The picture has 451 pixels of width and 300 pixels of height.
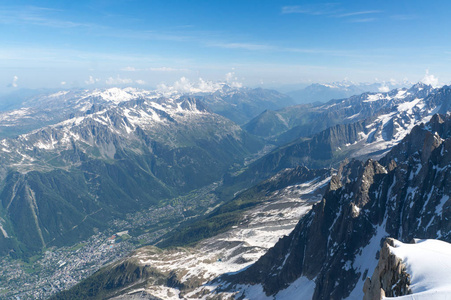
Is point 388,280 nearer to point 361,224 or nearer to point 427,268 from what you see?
point 427,268

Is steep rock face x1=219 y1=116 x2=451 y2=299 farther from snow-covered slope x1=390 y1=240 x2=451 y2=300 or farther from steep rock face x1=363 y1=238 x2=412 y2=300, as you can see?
steep rock face x1=363 y1=238 x2=412 y2=300

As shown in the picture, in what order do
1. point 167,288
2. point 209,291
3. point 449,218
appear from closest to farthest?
point 449,218
point 209,291
point 167,288

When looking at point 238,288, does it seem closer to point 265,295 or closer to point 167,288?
point 265,295

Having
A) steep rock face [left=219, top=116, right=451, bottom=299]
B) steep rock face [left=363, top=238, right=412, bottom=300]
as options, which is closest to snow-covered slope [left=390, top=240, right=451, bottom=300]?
steep rock face [left=363, top=238, right=412, bottom=300]

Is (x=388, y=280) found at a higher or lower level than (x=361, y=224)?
higher

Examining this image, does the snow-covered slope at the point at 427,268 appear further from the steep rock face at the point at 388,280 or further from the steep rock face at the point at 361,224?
the steep rock face at the point at 361,224

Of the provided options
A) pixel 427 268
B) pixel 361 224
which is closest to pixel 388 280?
pixel 427 268

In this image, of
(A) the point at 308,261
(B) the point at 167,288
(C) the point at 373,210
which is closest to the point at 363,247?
(C) the point at 373,210

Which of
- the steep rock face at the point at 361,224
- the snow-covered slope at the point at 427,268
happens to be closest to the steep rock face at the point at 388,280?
the snow-covered slope at the point at 427,268
